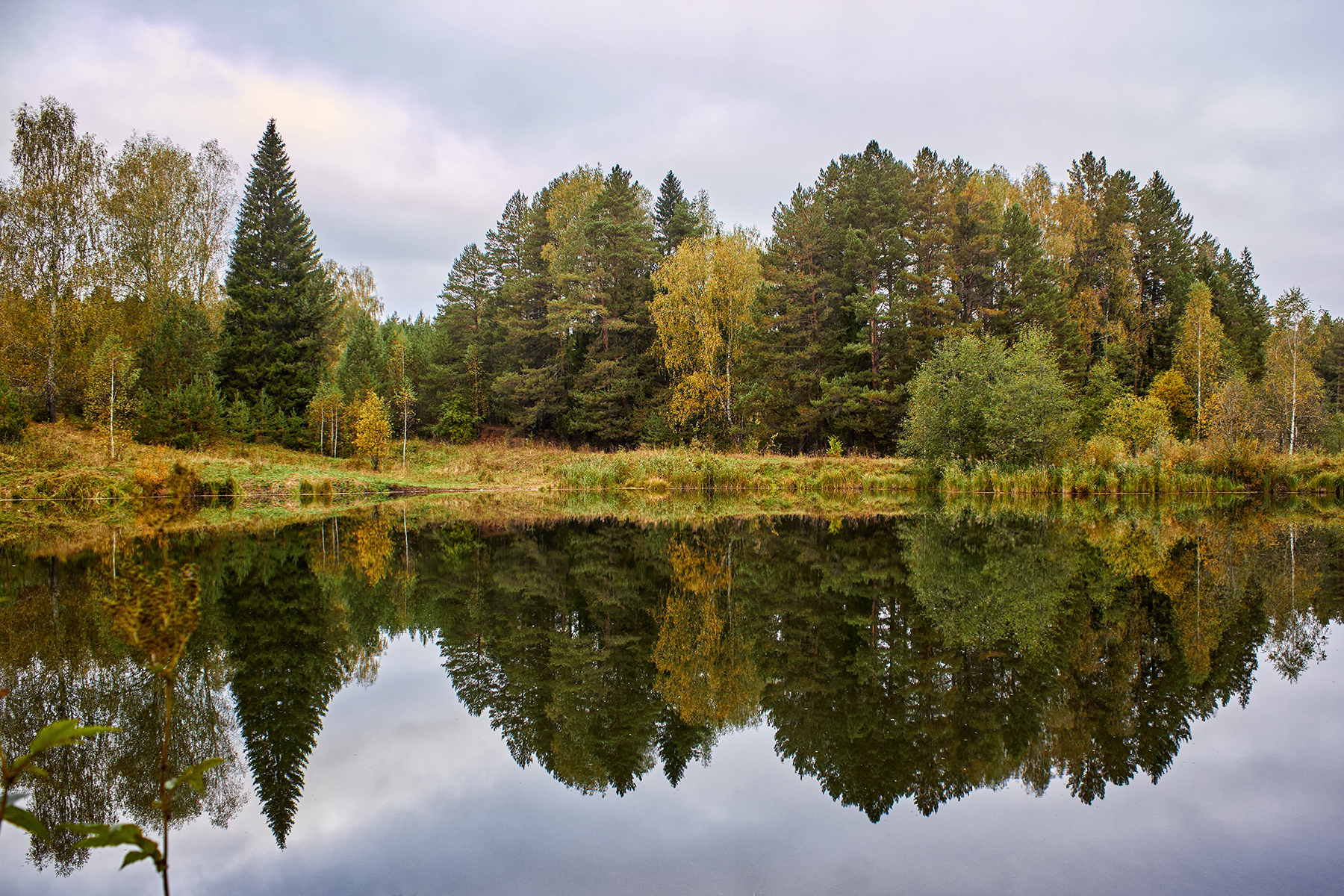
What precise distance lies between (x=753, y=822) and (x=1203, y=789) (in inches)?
91.4

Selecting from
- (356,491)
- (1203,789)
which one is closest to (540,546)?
(1203,789)

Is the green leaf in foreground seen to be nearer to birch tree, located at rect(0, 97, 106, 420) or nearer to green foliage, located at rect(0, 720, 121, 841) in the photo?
green foliage, located at rect(0, 720, 121, 841)

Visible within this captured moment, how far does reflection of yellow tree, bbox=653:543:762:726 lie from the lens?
15.9 feet

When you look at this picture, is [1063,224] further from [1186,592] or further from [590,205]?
[1186,592]

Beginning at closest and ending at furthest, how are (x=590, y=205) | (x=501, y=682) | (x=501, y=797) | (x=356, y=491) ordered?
(x=501, y=797) < (x=501, y=682) < (x=356, y=491) < (x=590, y=205)

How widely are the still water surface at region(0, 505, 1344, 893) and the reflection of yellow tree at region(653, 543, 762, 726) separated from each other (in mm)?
32

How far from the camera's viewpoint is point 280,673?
5.56 meters

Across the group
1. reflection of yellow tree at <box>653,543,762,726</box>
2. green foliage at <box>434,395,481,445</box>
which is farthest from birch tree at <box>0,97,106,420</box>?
reflection of yellow tree at <box>653,543,762,726</box>

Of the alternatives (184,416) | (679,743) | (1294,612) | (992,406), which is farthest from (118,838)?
(184,416)

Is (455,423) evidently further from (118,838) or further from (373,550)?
(118,838)

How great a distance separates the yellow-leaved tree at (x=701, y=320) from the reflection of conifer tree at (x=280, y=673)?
26.5 m

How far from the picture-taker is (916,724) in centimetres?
435

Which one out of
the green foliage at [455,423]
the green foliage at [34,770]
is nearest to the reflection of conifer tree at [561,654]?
the green foliage at [34,770]

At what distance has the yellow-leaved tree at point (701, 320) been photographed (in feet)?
113
